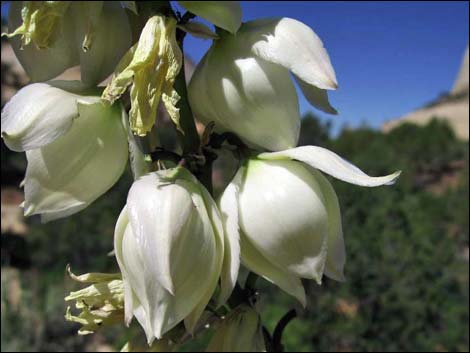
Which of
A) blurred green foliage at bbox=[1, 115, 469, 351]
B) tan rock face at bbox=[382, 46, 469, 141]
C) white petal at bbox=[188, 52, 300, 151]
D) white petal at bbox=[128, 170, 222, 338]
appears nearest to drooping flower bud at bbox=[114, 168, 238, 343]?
white petal at bbox=[128, 170, 222, 338]

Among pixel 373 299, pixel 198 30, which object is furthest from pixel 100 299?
pixel 373 299

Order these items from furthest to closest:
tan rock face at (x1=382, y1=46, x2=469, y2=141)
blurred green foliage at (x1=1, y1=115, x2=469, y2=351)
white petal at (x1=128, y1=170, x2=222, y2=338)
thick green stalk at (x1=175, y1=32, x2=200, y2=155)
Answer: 1. tan rock face at (x1=382, y1=46, x2=469, y2=141)
2. blurred green foliage at (x1=1, y1=115, x2=469, y2=351)
3. thick green stalk at (x1=175, y1=32, x2=200, y2=155)
4. white petal at (x1=128, y1=170, x2=222, y2=338)

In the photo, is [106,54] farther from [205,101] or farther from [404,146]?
[404,146]

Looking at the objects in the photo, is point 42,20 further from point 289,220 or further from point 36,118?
point 289,220

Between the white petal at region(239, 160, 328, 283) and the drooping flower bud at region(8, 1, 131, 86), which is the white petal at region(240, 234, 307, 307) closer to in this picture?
the white petal at region(239, 160, 328, 283)

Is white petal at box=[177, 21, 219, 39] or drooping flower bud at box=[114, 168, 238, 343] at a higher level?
white petal at box=[177, 21, 219, 39]

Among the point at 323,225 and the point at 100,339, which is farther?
the point at 100,339

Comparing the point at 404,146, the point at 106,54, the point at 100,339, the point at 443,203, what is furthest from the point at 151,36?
the point at 404,146
